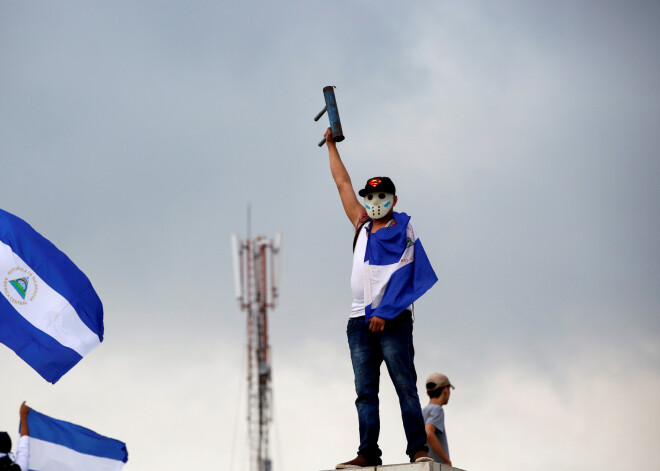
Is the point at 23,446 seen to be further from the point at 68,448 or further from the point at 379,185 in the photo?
the point at 379,185

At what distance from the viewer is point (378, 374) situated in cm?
866

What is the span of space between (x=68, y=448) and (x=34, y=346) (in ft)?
4.34

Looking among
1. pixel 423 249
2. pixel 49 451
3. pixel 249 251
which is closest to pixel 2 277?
pixel 49 451

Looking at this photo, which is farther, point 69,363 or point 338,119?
point 69,363

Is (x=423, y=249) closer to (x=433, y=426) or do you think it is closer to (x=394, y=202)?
(x=394, y=202)

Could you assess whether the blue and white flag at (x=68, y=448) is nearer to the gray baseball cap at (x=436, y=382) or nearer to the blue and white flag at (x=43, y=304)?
the blue and white flag at (x=43, y=304)

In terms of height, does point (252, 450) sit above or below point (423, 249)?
above

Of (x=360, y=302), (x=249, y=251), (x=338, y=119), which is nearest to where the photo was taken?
(x=360, y=302)

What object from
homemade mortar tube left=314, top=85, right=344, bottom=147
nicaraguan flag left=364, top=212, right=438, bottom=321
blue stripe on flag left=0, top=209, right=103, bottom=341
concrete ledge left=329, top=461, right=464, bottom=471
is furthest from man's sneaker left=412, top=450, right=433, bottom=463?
blue stripe on flag left=0, top=209, right=103, bottom=341

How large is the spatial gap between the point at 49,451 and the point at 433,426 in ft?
15.3

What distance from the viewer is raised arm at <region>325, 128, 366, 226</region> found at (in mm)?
9414

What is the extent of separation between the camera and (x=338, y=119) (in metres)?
9.57

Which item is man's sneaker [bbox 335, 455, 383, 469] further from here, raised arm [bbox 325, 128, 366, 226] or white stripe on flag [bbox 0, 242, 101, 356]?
white stripe on flag [bbox 0, 242, 101, 356]

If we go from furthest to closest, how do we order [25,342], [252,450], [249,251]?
[252,450] < [249,251] < [25,342]
